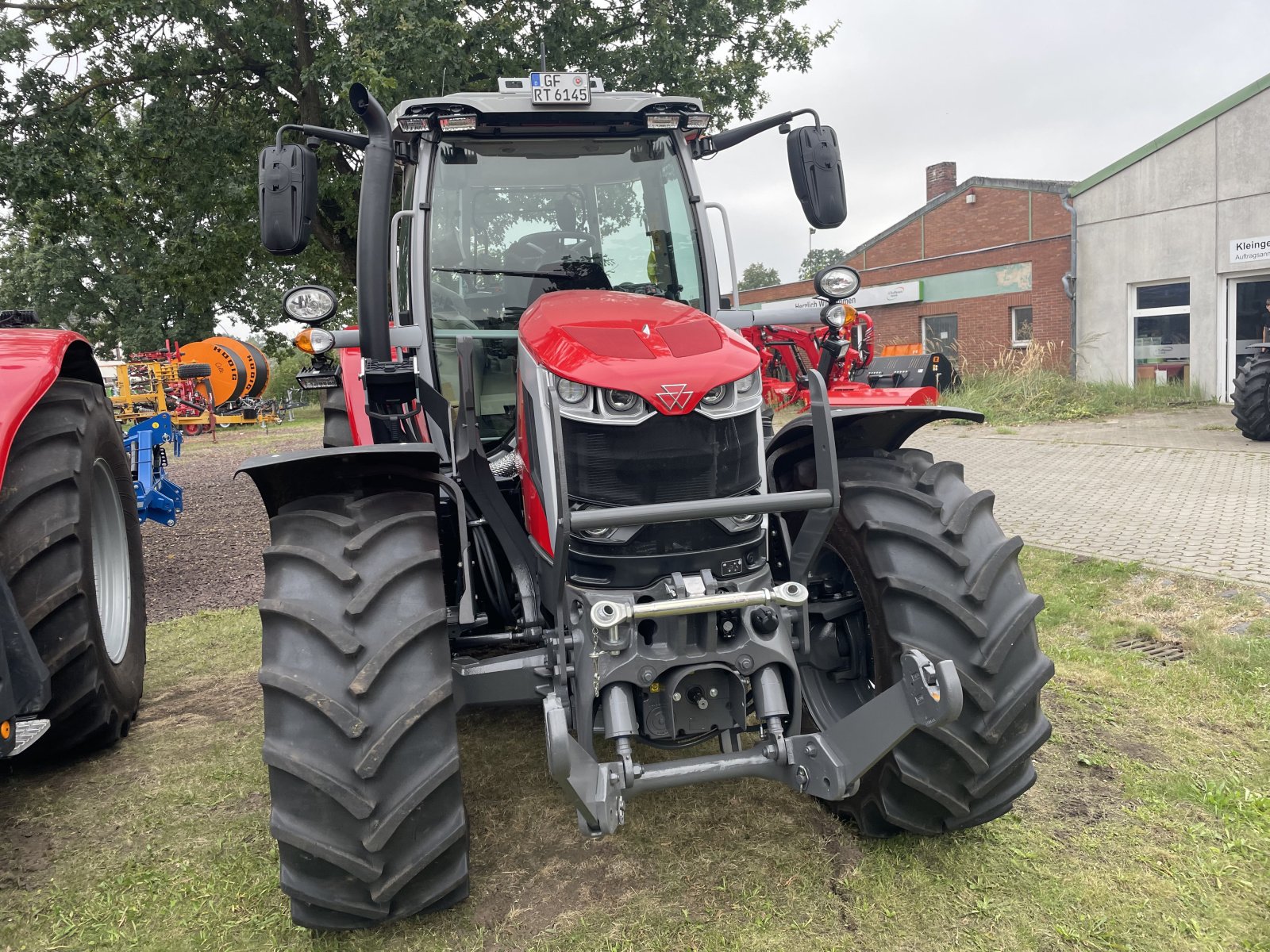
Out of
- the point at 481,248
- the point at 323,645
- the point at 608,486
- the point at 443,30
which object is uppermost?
the point at 443,30

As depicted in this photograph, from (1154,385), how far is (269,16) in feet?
53.2

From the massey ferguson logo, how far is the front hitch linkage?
829mm

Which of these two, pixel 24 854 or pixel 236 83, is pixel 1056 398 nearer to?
pixel 236 83

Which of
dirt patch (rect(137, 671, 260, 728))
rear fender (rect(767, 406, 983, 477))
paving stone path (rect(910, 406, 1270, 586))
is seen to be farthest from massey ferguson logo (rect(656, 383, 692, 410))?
paving stone path (rect(910, 406, 1270, 586))

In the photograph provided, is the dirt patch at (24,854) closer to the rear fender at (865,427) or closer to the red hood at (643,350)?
the red hood at (643,350)

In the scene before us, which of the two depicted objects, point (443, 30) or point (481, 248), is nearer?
point (481, 248)

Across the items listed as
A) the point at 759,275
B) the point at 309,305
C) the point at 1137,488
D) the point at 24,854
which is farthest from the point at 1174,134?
the point at 759,275

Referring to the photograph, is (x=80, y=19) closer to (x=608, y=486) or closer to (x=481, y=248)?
(x=481, y=248)

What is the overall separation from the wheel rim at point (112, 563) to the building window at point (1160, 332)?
18701 mm

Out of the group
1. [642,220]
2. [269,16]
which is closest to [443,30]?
[269,16]

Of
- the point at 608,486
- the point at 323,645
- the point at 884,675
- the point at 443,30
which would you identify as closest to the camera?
the point at 323,645

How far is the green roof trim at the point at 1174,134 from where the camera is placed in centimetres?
1661

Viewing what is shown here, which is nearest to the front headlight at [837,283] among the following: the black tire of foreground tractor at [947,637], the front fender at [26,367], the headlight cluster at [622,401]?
the black tire of foreground tractor at [947,637]

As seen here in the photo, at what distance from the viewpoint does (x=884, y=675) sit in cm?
276
